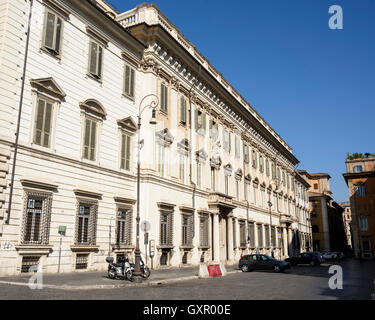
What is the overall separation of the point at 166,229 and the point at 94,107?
10068 mm

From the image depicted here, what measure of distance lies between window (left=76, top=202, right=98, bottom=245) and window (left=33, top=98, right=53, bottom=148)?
4.00 m

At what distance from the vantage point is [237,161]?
4138 cm

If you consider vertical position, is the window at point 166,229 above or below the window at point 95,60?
below

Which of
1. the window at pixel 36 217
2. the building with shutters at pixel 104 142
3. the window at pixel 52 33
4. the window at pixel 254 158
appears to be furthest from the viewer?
the window at pixel 254 158

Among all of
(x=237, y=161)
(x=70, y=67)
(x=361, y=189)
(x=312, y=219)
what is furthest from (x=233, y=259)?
(x=312, y=219)

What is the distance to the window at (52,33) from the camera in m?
19.0

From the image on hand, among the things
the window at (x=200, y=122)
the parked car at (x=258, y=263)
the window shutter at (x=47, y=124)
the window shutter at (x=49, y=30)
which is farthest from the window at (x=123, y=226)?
the window at (x=200, y=122)

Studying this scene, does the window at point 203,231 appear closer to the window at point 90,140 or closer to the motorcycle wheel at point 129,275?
the window at point 90,140

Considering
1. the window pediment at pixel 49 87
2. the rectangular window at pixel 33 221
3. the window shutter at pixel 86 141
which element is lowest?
the rectangular window at pixel 33 221

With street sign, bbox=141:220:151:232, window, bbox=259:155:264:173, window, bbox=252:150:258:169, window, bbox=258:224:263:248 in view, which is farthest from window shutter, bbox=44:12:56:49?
window, bbox=259:155:264:173

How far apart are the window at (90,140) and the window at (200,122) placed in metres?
12.5

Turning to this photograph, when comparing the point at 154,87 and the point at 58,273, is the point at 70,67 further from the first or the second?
the point at 58,273

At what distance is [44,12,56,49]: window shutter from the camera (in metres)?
19.0

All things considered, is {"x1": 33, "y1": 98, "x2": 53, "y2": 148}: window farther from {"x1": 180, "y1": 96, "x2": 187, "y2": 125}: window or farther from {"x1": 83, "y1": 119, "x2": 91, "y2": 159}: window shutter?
{"x1": 180, "y1": 96, "x2": 187, "y2": 125}: window
